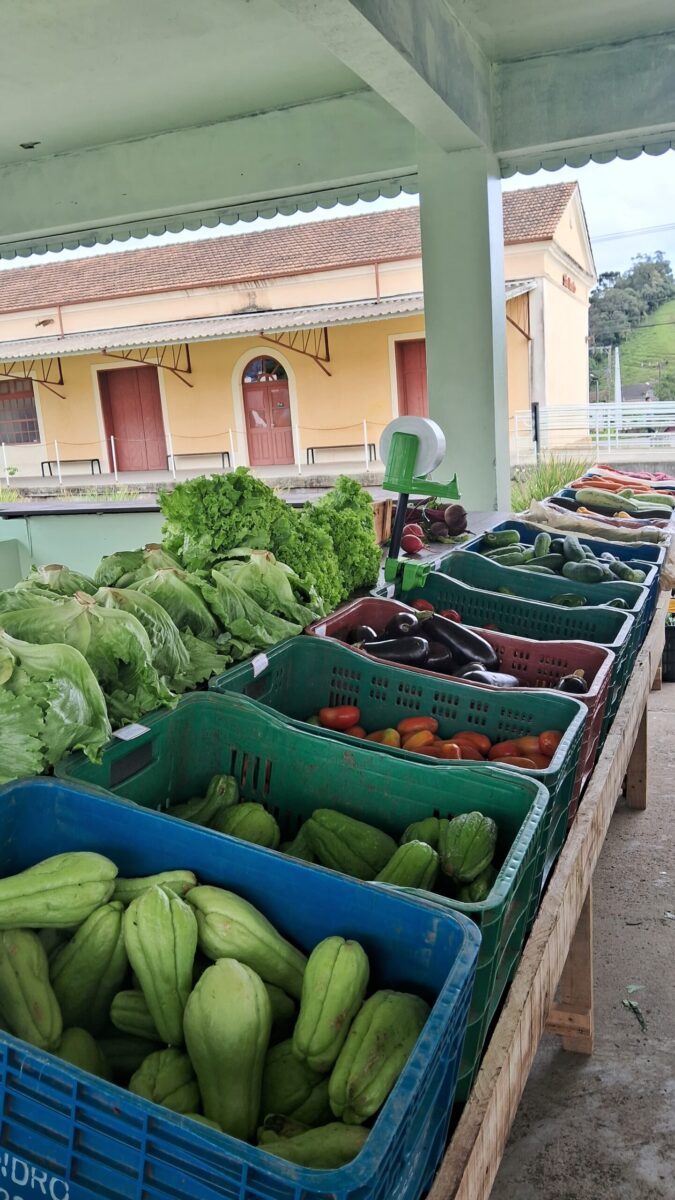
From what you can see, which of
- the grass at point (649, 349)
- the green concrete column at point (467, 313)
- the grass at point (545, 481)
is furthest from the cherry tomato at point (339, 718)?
the grass at point (649, 349)

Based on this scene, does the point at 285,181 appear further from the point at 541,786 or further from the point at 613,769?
the point at 541,786

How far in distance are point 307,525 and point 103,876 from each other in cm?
184

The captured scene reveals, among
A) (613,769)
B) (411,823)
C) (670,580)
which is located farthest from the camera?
(670,580)

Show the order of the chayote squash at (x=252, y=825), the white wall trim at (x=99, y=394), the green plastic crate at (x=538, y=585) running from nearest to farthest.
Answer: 1. the chayote squash at (x=252, y=825)
2. the green plastic crate at (x=538, y=585)
3. the white wall trim at (x=99, y=394)

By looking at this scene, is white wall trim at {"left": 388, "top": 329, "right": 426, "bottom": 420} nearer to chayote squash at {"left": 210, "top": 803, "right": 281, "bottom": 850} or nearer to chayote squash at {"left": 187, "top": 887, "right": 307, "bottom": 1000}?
chayote squash at {"left": 210, "top": 803, "right": 281, "bottom": 850}

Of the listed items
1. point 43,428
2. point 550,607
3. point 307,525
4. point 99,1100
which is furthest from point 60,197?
point 43,428

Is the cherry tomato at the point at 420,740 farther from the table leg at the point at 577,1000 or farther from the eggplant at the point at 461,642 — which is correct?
the table leg at the point at 577,1000

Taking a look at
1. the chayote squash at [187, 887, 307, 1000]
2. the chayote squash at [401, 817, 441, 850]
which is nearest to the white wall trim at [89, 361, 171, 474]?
the chayote squash at [401, 817, 441, 850]

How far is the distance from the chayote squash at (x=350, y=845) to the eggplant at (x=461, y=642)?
1046 mm

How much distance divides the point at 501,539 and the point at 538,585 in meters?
0.76

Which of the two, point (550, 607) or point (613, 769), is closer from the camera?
point (613, 769)

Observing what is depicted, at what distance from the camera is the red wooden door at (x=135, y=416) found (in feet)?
60.7

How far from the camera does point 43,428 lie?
19.1 meters

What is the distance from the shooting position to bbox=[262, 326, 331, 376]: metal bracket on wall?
644 inches
